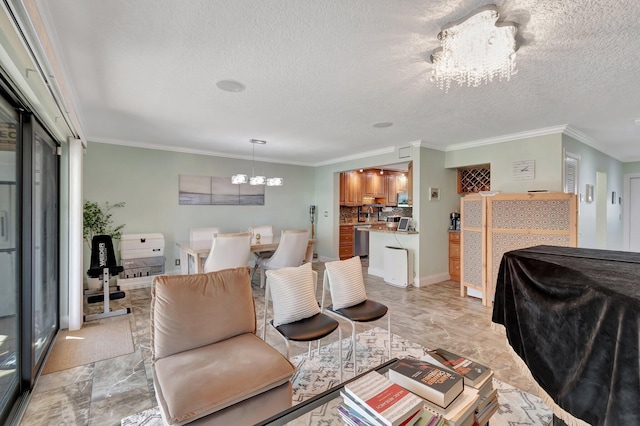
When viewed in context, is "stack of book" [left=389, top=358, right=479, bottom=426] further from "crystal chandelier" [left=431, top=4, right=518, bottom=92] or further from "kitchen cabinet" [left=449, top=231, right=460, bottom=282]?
"kitchen cabinet" [left=449, top=231, right=460, bottom=282]

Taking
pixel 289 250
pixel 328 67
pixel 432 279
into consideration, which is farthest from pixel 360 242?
pixel 328 67

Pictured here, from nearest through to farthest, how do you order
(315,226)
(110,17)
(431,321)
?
(110,17) < (431,321) < (315,226)

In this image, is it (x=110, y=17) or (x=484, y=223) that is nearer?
(x=110, y=17)

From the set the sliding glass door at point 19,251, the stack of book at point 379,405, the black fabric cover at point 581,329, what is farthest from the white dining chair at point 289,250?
the stack of book at point 379,405

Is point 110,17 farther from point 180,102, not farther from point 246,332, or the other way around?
point 246,332

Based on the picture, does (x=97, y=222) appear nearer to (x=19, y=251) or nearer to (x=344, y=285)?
(x=19, y=251)

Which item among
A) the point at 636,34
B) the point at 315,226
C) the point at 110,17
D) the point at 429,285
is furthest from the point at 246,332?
the point at 315,226

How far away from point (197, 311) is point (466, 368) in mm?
1479

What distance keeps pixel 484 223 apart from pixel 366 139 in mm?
2059

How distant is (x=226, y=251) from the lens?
389cm

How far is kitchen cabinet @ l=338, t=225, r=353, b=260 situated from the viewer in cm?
705

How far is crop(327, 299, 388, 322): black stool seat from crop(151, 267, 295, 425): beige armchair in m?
0.74

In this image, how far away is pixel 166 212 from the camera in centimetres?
525

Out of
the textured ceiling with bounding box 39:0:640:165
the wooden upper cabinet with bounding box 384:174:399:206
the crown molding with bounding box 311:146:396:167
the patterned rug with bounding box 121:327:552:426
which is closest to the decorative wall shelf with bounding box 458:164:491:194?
the textured ceiling with bounding box 39:0:640:165
